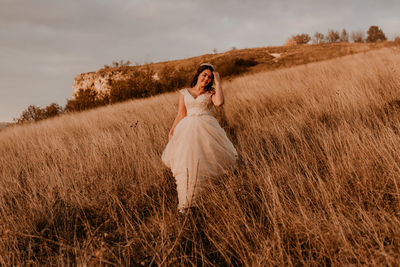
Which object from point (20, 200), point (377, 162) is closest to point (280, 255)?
point (377, 162)

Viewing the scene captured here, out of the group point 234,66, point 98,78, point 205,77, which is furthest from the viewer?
point 98,78

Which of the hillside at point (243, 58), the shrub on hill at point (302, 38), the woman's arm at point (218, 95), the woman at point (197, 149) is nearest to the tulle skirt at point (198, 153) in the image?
the woman at point (197, 149)

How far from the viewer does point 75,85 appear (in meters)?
35.6

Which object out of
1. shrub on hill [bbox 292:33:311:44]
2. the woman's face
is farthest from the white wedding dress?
shrub on hill [bbox 292:33:311:44]

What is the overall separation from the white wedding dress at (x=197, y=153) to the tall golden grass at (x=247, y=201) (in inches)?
6.5

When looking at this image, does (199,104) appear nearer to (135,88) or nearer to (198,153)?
(198,153)

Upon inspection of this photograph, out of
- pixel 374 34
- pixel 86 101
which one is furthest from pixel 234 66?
pixel 374 34

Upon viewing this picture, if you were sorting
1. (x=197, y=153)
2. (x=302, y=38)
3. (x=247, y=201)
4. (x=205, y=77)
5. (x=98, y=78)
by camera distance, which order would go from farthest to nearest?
1. (x=302, y=38)
2. (x=98, y=78)
3. (x=205, y=77)
4. (x=197, y=153)
5. (x=247, y=201)

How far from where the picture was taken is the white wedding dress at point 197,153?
257 centimetres

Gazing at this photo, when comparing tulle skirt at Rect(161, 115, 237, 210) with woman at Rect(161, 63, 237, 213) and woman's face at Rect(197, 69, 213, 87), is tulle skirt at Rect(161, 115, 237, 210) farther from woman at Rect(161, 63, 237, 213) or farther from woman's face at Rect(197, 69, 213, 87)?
woman's face at Rect(197, 69, 213, 87)

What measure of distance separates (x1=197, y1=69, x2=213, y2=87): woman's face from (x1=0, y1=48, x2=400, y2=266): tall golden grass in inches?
44.5

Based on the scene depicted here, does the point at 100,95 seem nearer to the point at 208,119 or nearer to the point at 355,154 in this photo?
the point at 208,119

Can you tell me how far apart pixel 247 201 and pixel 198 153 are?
866 mm

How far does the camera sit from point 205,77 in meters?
3.33
